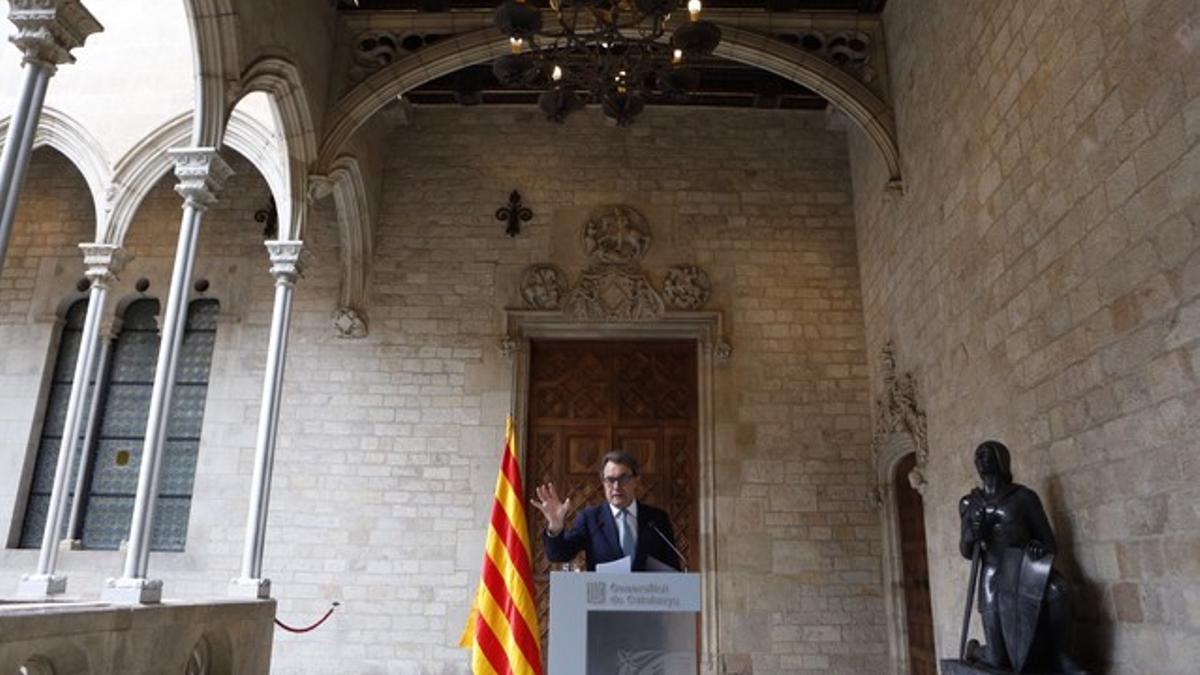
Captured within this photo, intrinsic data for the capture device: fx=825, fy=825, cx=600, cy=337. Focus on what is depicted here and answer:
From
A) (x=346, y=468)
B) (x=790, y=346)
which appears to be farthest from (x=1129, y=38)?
(x=346, y=468)

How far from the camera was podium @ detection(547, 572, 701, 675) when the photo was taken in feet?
6.28

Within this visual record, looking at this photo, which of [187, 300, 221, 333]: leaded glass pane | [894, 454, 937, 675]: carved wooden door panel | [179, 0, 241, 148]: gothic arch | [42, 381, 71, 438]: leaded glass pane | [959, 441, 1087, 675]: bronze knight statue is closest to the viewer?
[959, 441, 1087, 675]: bronze knight statue

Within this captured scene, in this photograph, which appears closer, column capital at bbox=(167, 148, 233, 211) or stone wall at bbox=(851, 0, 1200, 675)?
stone wall at bbox=(851, 0, 1200, 675)

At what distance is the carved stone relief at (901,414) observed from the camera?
584cm

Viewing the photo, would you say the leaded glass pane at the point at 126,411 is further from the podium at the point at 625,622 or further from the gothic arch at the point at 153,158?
the podium at the point at 625,622

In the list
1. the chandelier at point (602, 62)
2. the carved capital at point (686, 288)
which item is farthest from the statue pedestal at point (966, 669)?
the carved capital at point (686, 288)

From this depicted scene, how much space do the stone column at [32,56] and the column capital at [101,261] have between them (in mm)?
3343

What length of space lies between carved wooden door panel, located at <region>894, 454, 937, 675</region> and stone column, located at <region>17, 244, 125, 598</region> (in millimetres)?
6155

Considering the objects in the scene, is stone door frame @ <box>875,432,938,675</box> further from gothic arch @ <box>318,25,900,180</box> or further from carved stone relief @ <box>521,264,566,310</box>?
carved stone relief @ <box>521,264,566,310</box>

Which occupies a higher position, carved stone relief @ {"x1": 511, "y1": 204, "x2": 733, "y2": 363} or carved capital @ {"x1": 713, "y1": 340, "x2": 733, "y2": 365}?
carved stone relief @ {"x1": 511, "y1": 204, "x2": 733, "y2": 363}

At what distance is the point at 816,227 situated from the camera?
7.93 m

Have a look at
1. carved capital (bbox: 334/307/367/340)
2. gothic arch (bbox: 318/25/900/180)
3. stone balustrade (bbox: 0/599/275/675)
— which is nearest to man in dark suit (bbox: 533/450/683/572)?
stone balustrade (bbox: 0/599/275/675)

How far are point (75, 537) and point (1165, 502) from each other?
8310 millimetres

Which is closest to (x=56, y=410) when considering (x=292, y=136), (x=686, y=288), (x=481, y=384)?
(x=292, y=136)
